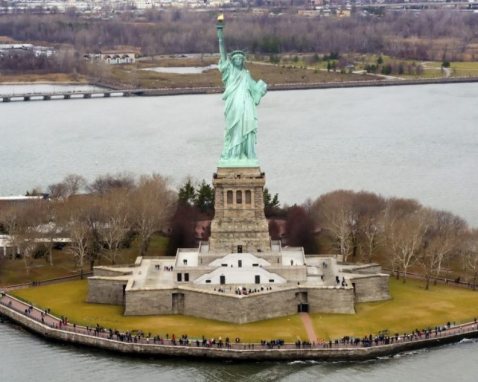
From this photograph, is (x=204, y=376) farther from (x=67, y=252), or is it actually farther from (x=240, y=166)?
(x=67, y=252)

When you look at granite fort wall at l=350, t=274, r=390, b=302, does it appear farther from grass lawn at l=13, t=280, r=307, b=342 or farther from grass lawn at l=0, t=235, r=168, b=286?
grass lawn at l=0, t=235, r=168, b=286

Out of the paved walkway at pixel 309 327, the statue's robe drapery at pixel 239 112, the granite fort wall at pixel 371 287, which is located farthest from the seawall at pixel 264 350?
the statue's robe drapery at pixel 239 112

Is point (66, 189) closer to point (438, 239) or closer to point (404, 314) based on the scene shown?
point (438, 239)

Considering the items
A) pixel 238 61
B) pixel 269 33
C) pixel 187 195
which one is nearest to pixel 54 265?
pixel 187 195

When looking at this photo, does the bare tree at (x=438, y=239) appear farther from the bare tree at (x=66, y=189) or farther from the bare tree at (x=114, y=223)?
the bare tree at (x=66, y=189)

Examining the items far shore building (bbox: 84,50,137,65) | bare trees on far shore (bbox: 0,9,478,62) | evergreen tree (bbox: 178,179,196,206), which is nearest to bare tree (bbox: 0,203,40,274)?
evergreen tree (bbox: 178,179,196,206)
